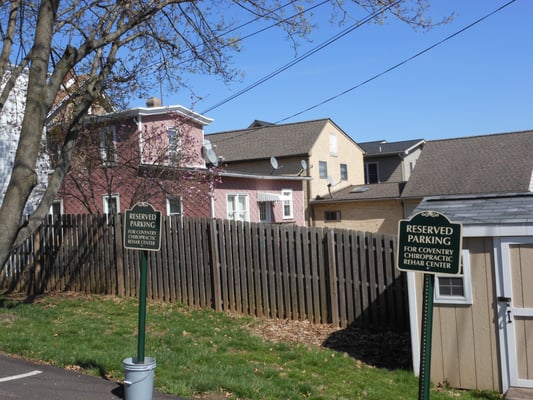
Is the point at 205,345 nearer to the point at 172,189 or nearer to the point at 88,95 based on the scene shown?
the point at 88,95

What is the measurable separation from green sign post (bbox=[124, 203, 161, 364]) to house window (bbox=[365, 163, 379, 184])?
35.0 m

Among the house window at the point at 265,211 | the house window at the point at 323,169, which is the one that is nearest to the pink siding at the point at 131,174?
the house window at the point at 265,211

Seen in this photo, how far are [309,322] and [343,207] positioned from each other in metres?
21.6

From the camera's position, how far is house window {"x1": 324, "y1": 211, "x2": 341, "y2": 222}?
32.2 metres

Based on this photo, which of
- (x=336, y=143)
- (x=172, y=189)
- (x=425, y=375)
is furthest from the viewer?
(x=336, y=143)

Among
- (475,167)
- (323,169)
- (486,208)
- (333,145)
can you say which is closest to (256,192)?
(323,169)

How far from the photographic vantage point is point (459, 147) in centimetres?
3153

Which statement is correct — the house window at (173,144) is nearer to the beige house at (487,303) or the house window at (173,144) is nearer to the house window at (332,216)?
the beige house at (487,303)

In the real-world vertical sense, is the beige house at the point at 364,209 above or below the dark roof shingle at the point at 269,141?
below

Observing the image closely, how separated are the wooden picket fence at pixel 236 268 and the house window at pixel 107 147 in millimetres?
2953

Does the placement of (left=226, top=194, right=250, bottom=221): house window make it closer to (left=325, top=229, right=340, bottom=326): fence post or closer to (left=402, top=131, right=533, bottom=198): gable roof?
(left=402, top=131, right=533, bottom=198): gable roof

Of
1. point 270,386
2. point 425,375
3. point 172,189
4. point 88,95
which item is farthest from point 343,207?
point 425,375

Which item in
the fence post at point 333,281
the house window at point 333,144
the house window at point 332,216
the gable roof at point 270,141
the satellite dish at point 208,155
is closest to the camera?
the fence post at point 333,281

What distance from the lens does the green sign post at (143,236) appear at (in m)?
6.26
